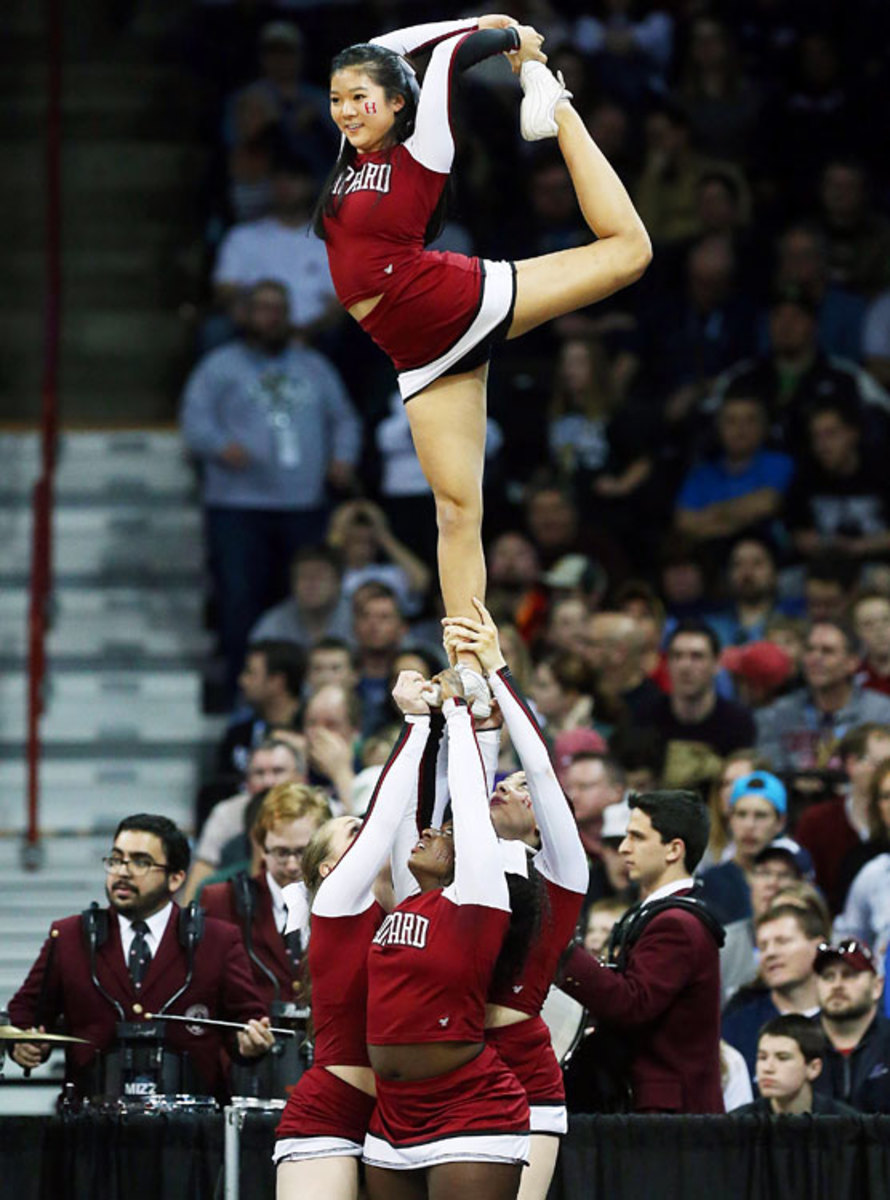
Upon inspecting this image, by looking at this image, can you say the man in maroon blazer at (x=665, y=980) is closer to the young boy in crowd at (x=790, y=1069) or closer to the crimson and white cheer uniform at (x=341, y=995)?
the young boy in crowd at (x=790, y=1069)

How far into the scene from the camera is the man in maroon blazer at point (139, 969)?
6219mm

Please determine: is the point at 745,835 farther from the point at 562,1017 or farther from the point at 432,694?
the point at 432,694

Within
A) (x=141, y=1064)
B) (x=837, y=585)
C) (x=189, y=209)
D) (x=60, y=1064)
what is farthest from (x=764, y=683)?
(x=189, y=209)

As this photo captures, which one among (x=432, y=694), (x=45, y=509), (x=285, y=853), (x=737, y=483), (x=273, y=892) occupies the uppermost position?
(x=737, y=483)

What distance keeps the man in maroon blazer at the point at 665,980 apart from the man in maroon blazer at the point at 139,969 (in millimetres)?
988

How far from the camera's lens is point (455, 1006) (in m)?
4.96

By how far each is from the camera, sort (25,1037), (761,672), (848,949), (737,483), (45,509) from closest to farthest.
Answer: (25,1037) → (848,949) → (761,672) → (45,509) → (737,483)

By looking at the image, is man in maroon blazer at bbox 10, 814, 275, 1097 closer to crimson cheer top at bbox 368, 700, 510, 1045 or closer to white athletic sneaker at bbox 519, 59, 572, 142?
crimson cheer top at bbox 368, 700, 510, 1045

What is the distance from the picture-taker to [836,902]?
310 inches

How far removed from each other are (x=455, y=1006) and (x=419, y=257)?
1624 mm

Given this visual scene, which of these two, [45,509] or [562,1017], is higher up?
[45,509]

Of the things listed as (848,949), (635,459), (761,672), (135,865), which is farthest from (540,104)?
(635,459)

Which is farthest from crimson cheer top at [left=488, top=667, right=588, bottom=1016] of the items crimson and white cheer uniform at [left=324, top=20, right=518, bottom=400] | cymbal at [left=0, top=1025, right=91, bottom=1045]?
cymbal at [left=0, top=1025, right=91, bottom=1045]

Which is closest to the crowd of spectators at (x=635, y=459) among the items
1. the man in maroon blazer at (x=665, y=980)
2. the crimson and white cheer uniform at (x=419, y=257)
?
the man in maroon blazer at (x=665, y=980)
